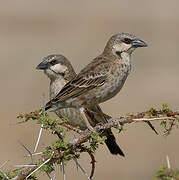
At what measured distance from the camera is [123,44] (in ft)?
19.9

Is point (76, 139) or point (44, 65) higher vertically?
point (44, 65)

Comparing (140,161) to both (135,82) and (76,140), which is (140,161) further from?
(76,140)

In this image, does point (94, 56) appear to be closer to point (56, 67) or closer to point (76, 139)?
point (56, 67)

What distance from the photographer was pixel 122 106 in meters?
14.5

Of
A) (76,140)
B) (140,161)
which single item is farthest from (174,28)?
(76,140)

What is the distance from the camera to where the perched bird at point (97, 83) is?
18.0 ft

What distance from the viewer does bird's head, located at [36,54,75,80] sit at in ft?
22.0

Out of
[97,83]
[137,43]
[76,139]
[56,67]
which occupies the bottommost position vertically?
[76,139]

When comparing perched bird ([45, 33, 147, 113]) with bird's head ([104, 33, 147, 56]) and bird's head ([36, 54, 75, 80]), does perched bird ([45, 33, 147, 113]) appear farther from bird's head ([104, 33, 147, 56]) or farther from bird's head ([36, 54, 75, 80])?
bird's head ([36, 54, 75, 80])

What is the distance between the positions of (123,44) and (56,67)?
106cm

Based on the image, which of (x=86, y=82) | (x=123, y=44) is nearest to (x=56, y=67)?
(x=123, y=44)

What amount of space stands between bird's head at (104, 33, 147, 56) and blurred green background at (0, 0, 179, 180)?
175 cm

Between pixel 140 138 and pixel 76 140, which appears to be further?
pixel 140 138

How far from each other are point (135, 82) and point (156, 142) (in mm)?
4396
